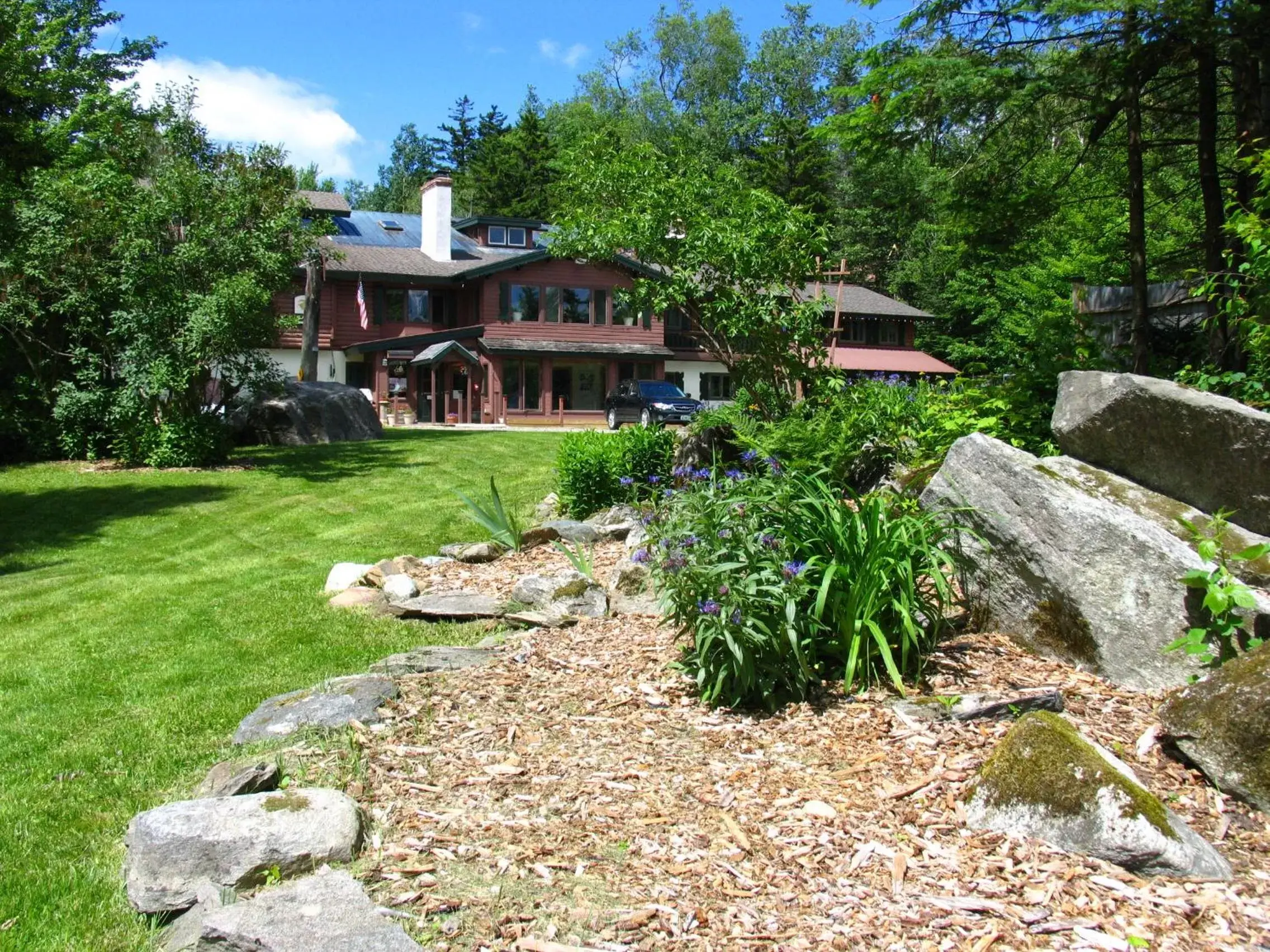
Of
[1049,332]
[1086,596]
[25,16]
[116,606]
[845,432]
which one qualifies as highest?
[25,16]

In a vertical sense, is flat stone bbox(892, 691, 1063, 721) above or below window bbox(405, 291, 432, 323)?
below

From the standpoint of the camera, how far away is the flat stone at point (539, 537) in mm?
8953

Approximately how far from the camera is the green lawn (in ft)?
12.6

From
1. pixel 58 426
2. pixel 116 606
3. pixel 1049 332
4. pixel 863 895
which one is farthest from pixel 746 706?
pixel 58 426

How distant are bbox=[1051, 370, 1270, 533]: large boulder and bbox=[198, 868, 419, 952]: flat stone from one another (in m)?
→ 4.19

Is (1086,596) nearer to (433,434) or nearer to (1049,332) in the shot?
(1049,332)

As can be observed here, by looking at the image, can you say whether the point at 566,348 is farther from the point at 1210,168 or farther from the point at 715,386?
the point at 1210,168

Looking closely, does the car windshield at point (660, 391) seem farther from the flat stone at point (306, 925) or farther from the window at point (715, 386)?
the flat stone at point (306, 925)

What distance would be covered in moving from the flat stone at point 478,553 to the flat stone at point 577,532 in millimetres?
492

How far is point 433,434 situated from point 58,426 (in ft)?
25.6

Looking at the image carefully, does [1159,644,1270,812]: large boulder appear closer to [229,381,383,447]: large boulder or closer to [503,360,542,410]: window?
[229,381,383,447]: large boulder

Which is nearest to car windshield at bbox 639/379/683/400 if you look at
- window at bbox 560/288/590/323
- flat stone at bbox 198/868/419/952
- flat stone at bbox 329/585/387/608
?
window at bbox 560/288/590/323

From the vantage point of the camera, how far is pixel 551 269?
123 ft

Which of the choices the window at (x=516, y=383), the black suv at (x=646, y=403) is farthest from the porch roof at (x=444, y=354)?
the black suv at (x=646, y=403)
